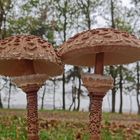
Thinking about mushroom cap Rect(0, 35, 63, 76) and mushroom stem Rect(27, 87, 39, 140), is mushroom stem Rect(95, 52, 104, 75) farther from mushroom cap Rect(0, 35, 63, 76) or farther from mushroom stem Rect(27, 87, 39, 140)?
mushroom stem Rect(27, 87, 39, 140)

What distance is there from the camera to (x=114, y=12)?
132ft

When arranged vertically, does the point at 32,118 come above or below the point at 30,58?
below

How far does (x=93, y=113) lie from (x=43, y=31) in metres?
35.3

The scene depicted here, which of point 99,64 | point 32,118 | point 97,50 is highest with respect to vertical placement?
point 97,50

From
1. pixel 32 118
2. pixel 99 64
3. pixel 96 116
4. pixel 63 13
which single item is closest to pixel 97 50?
pixel 99 64

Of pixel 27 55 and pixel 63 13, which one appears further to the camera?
pixel 63 13

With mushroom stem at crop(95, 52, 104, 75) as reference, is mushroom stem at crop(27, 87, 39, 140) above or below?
below

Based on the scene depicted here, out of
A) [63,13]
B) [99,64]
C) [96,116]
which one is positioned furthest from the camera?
[63,13]

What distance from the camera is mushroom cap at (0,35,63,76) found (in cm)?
309

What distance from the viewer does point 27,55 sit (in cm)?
308

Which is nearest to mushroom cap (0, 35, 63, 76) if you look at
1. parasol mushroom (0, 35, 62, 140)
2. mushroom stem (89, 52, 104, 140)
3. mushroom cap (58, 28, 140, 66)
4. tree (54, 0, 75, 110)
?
parasol mushroom (0, 35, 62, 140)

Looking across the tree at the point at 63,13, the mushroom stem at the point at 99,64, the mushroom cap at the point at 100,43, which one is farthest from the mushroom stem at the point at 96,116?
the tree at the point at 63,13

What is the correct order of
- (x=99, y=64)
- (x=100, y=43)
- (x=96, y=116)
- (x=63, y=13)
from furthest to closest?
(x=63, y=13) → (x=99, y=64) → (x=96, y=116) → (x=100, y=43)

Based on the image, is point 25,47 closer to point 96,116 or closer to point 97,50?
point 97,50
